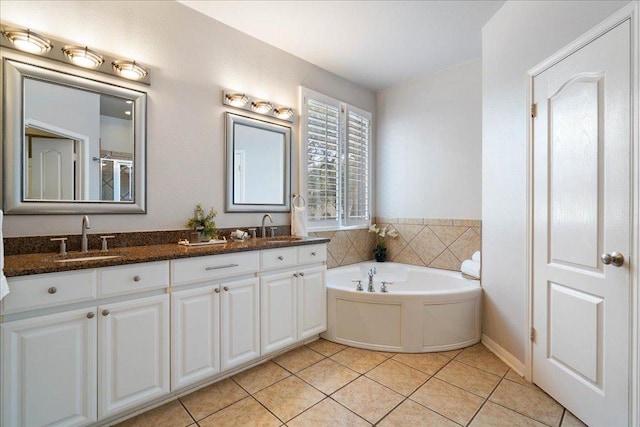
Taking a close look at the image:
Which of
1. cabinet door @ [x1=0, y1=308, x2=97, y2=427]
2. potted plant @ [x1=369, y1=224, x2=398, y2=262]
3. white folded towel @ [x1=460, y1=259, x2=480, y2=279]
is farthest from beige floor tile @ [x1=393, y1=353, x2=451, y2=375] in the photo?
cabinet door @ [x1=0, y1=308, x2=97, y2=427]

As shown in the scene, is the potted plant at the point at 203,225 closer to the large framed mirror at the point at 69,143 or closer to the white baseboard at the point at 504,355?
the large framed mirror at the point at 69,143

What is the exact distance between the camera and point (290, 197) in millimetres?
3141

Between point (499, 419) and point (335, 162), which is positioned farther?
point (335, 162)

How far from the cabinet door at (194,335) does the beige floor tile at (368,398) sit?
2.80 feet

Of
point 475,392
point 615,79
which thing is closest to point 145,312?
point 475,392

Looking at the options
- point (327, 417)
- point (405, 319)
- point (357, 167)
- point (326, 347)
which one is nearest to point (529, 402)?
point (405, 319)

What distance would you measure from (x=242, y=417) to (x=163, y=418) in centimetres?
45

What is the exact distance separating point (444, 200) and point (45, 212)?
3.54 meters

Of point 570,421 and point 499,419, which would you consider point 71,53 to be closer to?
point 499,419

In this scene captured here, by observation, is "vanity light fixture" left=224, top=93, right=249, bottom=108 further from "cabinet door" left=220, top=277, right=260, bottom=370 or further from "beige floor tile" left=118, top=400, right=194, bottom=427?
"beige floor tile" left=118, top=400, right=194, bottom=427

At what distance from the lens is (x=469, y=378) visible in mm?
2166

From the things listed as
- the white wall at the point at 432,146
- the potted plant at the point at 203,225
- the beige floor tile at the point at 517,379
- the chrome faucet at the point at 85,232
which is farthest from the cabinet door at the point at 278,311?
the white wall at the point at 432,146

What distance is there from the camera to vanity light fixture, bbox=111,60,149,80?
204cm

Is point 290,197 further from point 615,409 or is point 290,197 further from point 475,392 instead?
point 615,409
